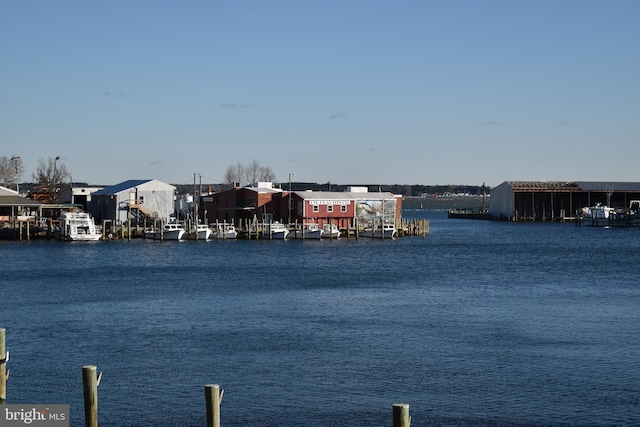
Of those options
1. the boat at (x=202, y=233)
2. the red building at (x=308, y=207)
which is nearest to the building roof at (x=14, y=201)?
the boat at (x=202, y=233)

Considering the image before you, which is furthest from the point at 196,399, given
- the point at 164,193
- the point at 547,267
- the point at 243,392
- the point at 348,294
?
the point at 164,193

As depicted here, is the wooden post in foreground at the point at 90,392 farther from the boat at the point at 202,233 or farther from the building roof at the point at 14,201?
the building roof at the point at 14,201

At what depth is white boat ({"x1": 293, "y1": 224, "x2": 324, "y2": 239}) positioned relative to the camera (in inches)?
3991

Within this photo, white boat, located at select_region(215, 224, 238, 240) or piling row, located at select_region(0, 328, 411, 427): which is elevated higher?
white boat, located at select_region(215, 224, 238, 240)

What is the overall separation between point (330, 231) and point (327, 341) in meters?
66.1

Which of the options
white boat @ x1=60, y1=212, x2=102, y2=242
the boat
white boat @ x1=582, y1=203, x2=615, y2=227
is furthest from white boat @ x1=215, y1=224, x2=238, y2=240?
white boat @ x1=582, y1=203, x2=615, y2=227

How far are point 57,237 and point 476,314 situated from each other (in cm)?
6371

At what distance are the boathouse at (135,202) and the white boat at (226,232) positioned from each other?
775 centimetres

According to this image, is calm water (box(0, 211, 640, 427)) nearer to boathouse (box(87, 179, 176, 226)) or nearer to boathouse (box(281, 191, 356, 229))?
boathouse (box(281, 191, 356, 229))

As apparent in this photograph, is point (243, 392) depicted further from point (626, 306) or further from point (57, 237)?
point (57, 237)

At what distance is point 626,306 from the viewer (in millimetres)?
48531

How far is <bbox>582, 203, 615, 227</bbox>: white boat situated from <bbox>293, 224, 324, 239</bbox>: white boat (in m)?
68.5

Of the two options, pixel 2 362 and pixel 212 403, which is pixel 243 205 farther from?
pixel 212 403

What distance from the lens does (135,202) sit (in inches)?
4316
